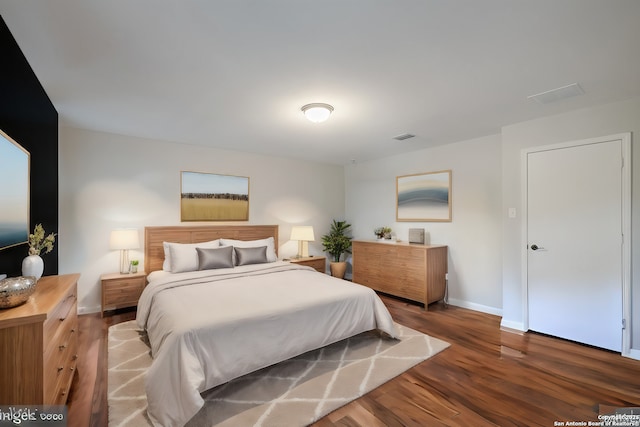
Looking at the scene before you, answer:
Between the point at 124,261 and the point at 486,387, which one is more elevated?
the point at 124,261

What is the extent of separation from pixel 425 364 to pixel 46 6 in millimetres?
3552

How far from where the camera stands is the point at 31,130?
2.28 metres

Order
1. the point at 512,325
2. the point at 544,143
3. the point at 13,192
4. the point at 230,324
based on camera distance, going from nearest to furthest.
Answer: the point at 13,192 → the point at 230,324 → the point at 544,143 → the point at 512,325

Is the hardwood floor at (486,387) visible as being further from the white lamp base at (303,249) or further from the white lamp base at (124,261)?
the white lamp base at (303,249)

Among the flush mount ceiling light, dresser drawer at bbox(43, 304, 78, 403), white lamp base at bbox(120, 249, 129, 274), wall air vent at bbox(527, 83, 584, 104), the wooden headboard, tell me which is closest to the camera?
dresser drawer at bbox(43, 304, 78, 403)

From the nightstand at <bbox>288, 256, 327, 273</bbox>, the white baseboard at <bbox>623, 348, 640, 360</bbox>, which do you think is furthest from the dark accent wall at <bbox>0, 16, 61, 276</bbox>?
the white baseboard at <bbox>623, 348, 640, 360</bbox>

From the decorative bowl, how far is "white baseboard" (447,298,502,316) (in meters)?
4.61

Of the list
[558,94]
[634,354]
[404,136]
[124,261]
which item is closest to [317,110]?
[404,136]

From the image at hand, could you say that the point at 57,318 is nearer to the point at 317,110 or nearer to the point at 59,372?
the point at 59,372

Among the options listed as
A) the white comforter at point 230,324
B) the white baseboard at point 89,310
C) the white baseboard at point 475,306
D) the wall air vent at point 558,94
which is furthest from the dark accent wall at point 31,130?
the white baseboard at point 475,306

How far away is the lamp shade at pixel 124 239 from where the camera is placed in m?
3.59

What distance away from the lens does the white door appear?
109 inches

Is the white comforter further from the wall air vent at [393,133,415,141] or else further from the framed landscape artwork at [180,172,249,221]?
the wall air vent at [393,133,415,141]

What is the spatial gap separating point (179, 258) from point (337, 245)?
2.93 m
